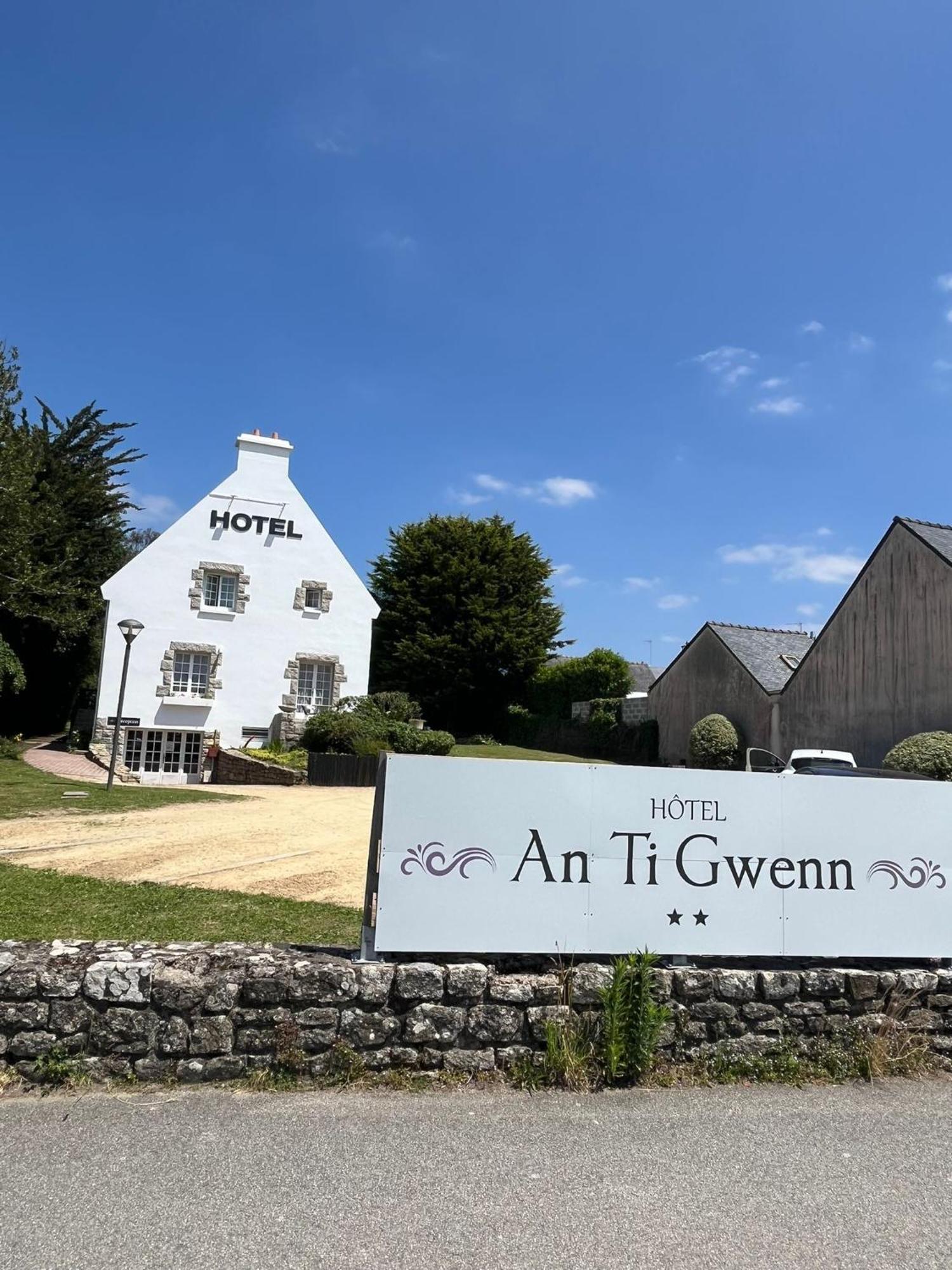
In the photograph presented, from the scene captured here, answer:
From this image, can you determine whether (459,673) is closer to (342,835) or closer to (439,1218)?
(342,835)

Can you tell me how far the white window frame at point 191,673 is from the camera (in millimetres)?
23906

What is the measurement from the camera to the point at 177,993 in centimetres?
→ 397

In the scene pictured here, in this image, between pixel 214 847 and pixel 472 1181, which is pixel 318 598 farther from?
pixel 472 1181

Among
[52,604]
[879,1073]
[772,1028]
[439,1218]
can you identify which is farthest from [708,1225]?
[52,604]

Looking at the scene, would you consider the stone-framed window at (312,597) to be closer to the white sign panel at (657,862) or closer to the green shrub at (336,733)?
the green shrub at (336,733)

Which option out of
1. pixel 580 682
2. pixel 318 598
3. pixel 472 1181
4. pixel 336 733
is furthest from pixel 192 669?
pixel 472 1181

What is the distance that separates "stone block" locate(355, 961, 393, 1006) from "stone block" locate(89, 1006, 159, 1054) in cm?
97

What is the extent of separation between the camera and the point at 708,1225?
296 centimetres

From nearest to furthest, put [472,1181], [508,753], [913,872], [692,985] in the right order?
[472,1181] < [692,985] < [913,872] < [508,753]

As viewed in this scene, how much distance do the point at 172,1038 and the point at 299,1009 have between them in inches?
23.2

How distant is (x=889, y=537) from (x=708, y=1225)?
1971cm

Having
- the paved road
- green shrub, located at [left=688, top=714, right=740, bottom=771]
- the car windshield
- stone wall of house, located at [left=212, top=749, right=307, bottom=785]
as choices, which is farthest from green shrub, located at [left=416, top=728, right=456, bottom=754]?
the paved road

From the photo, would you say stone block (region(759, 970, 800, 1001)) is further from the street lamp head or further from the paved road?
the street lamp head

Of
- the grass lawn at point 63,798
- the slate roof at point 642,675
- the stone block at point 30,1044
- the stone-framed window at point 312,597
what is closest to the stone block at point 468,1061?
Result: the stone block at point 30,1044
